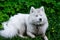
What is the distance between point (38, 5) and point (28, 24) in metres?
1.57

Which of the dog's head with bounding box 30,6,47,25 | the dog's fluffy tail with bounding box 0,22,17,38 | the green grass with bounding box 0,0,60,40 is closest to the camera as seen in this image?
the dog's head with bounding box 30,6,47,25

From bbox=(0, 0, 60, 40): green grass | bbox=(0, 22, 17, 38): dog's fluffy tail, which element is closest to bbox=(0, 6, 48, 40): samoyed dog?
bbox=(0, 22, 17, 38): dog's fluffy tail

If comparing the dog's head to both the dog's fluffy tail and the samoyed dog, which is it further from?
the dog's fluffy tail

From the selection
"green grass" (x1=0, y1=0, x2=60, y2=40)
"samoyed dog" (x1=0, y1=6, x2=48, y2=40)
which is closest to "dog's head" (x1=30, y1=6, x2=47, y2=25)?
"samoyed dog" (x1=0, y1=6, x2=48, y2=40)

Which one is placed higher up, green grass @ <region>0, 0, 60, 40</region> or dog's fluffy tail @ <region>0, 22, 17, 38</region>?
green grass @ <region>0, 0, 60, 40</region>

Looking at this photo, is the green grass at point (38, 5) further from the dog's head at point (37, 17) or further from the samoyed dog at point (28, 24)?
the dog's head at point (37, 17)

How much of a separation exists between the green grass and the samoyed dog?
0.58ft

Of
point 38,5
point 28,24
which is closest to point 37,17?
point 28,24

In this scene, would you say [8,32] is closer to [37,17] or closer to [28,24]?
[28,24]

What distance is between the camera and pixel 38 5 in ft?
29.5

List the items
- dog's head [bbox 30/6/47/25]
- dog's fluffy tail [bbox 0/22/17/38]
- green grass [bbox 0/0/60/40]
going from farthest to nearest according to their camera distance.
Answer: green grass [bbox 0/0/60/40], dog's fluffy tail [bbox 0/22/17/38], dog's head [bbox 30/6/47/25]

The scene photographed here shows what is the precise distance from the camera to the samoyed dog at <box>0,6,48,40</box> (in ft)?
23.6

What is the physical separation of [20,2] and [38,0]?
1.81 feet

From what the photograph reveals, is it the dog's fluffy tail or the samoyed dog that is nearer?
the samoyed dog
